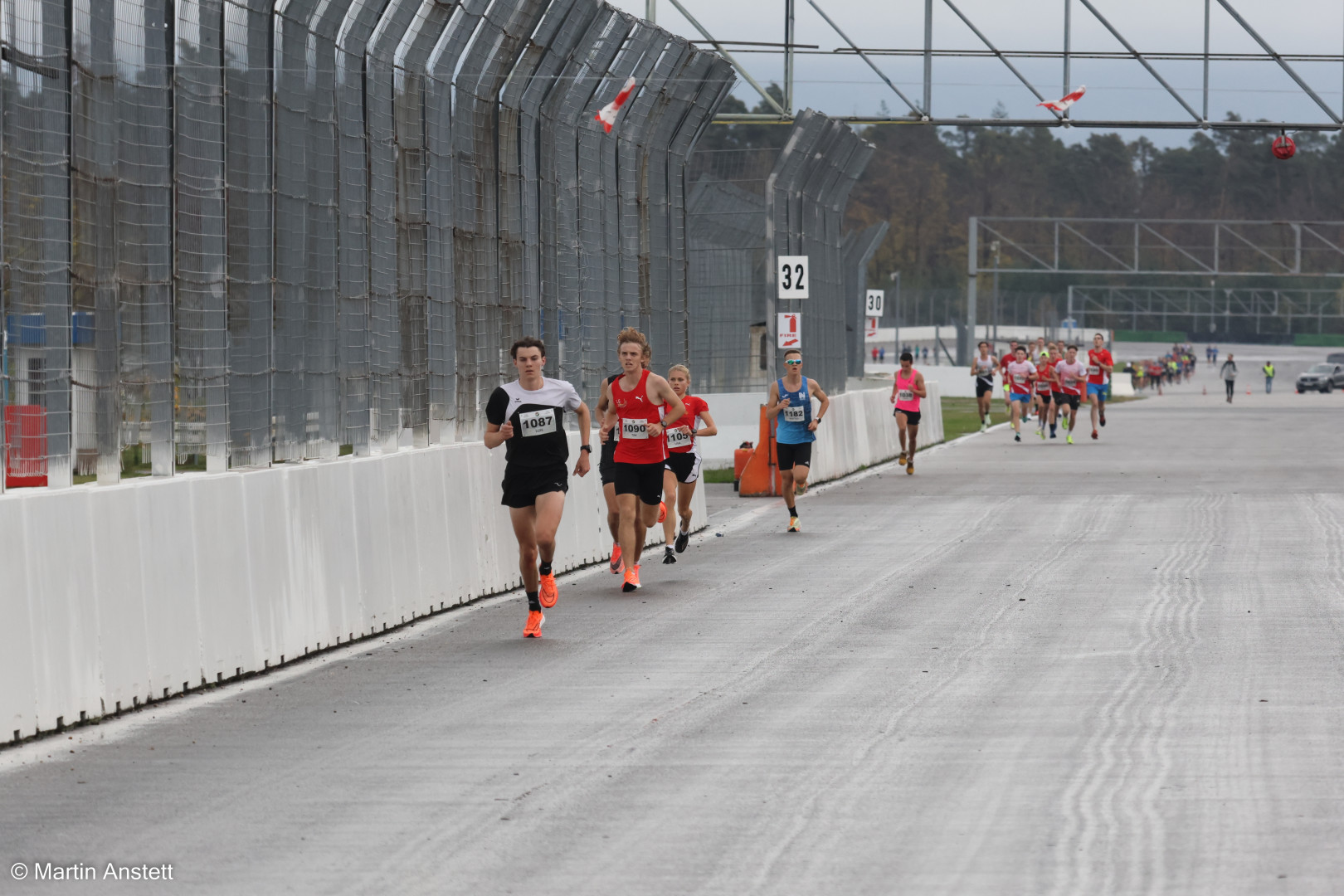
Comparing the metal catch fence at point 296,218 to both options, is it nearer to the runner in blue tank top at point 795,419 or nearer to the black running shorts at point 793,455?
the runner in blue tank top at point 795,419

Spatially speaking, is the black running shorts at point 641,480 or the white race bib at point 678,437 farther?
the white race bib at point 678,437

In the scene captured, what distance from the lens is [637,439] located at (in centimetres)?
1374

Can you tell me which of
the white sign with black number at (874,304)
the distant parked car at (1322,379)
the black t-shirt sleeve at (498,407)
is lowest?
the distant parked car at (1322,379)

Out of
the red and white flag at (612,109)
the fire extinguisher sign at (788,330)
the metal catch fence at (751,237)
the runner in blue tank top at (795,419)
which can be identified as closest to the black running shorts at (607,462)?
the red and white flag at (612,109)

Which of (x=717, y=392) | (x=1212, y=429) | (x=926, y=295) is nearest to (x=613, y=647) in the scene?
(x=717, y=392)

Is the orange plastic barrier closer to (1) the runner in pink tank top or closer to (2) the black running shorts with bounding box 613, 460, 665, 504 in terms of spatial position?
(1) the runner in pink tank top

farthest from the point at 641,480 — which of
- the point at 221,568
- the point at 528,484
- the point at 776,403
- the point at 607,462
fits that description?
the point at 776,403

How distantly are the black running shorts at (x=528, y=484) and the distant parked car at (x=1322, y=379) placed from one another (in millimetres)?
79357

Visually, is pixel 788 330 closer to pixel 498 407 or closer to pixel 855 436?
pixel 855 436

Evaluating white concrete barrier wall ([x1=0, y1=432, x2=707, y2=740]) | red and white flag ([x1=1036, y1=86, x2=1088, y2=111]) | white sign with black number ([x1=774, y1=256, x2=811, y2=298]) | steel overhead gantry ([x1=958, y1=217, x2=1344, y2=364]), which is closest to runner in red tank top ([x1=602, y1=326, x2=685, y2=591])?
white concrete barrier wall ([x1=0, y1=432, x2=707, y2=740])

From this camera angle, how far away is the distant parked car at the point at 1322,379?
8712cm

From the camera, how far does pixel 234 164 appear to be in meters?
10.8

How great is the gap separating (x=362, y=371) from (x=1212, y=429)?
31964 mm

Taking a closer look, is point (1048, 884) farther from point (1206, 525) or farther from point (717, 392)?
point (717, 392)
